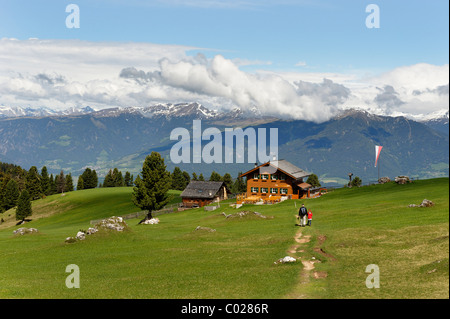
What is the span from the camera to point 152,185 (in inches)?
3349

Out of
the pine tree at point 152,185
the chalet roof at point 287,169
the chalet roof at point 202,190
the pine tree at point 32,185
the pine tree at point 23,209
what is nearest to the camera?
the pine tree at point 152,185

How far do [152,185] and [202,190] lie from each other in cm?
4152

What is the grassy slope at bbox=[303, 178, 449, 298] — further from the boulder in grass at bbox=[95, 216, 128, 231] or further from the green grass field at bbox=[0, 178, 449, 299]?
the boulder in grass at bbox=[95, 216, 128, 231]

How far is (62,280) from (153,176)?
173ft

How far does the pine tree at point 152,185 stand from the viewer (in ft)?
276

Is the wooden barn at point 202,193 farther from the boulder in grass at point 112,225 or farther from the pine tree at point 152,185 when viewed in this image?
the boulder in grass at point 112,225

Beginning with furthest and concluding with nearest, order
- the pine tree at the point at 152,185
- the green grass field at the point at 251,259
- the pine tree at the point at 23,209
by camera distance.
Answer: the pine tree at the point at 23,209 → the pine tree at the point at 152,185 → the green grass field at the point at 251,259

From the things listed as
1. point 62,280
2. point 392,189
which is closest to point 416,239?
point 62,280

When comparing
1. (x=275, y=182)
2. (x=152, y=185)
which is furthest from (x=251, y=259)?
(x=275, y=182)

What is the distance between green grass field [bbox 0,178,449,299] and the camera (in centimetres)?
2569

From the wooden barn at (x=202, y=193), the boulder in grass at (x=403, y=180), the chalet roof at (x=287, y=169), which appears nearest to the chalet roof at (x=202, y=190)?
the wooden barn at (x=202, y=193)

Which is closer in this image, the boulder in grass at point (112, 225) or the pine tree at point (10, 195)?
the boulder in grass at point (112, 225)

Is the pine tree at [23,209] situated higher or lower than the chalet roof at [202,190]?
lower
